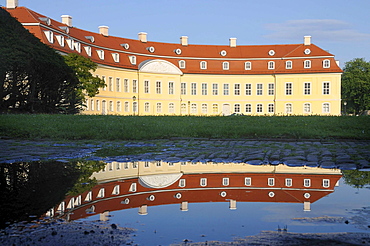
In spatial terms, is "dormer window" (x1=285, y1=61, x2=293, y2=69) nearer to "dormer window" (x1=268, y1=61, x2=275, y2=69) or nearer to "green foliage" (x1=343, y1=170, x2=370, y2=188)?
"dormer window" (x1=268, y1=61, x2=275, y2=69)

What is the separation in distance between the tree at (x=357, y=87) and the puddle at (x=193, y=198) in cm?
7488

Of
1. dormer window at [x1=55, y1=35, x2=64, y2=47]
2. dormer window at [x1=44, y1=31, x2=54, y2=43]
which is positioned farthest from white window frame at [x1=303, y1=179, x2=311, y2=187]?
dormer window at [x1=55, y1=35, x2=64, y2=47]

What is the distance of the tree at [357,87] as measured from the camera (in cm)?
7806

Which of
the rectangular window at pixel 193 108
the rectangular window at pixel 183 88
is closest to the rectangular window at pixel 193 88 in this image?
the rectangular window at pixel 183 88

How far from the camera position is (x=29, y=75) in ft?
76.2

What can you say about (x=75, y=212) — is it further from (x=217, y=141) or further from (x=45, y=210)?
(x=217, y=141)

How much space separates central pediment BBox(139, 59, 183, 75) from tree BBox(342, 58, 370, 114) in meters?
32.1

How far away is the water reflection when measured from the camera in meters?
5.21

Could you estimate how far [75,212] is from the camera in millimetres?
4746

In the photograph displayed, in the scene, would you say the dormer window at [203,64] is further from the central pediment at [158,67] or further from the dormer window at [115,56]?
the dormer window at [115,56]

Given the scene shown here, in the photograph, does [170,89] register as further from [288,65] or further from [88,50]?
[288,65]

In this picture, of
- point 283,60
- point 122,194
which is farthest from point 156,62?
point 122,194

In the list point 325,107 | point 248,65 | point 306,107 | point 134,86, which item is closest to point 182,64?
point 134,86

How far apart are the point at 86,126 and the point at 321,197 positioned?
40.3ft
